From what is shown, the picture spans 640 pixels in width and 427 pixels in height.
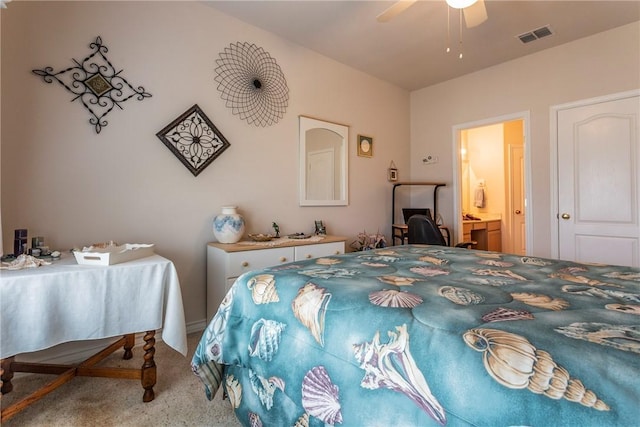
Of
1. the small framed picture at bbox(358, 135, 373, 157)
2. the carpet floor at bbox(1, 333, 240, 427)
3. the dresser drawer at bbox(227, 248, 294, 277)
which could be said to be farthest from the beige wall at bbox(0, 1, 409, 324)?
the carpet floor at bbox(1, 333, 240, 427)

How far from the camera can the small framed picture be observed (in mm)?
3883

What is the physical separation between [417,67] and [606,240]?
2.72 m

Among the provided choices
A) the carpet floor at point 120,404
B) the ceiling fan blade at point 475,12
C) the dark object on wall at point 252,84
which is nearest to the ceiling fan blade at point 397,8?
the ceiling fan blade at point 475,12

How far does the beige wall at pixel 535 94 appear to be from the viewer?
297 cm

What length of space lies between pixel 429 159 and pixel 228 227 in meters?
3.09

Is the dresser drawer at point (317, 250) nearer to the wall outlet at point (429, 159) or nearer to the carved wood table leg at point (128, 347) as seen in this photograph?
the carved wood table leg at point (128, 347)

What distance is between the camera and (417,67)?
12.4 ft

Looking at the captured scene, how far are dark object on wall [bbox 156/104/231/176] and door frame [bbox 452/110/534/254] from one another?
3.01 metres

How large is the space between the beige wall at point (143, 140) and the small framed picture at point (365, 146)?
609 mm

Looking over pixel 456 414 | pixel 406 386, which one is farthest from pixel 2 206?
pixel 456 414

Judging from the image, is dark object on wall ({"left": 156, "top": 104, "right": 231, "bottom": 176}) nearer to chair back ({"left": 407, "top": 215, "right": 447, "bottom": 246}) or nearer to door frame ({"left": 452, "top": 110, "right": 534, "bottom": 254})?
chair back ({"left": 407, "top": 215, "right": 447, "bottom": 246})

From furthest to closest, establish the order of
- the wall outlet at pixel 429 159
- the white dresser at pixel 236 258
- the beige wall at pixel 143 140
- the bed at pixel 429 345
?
the wall outlet at pixel 429 159
the white dresser at pixel 236 258
the beige wall at pixel 143 140
the bed at pixel 429 345

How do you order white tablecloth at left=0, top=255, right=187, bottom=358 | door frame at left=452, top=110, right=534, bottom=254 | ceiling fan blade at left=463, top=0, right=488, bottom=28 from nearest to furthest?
white tablecloth at left=0, top=255, right=187, bottom=358 → ceiling fan blade at left=463, top=0, right=488, bottom=28 → door frame at left=452, top=110, right=534, bottom=254

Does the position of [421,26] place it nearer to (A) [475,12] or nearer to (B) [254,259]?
(A) [475,12]
